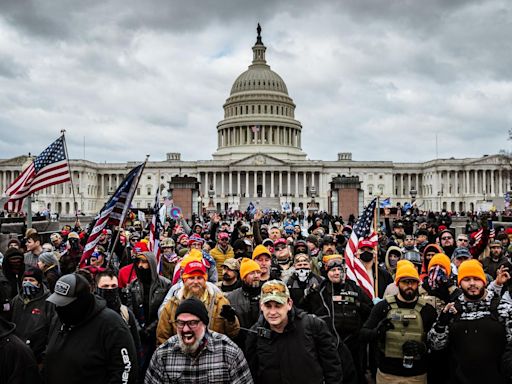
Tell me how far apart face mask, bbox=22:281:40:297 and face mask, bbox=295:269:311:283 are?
2.96 metres

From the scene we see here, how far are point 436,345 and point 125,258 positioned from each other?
24.0 feet

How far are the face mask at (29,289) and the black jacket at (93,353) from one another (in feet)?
5.17

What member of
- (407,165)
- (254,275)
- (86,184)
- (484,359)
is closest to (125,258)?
(254,275)

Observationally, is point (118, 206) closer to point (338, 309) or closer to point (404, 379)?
point (338, 309)

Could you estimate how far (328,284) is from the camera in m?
6.43

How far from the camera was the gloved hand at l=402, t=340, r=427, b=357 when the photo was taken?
5.40 meters

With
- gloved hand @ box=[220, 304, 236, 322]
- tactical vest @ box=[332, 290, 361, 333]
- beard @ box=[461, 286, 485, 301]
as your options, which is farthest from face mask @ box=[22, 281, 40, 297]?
beard @ box=[461, 286, 485, 301]

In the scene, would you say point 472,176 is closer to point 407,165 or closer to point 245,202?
point 407,165

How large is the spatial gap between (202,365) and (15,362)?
1326 millimetres

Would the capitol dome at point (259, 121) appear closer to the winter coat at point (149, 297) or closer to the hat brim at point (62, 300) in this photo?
the winter coat at point (149, 297)

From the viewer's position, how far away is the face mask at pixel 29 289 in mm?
5727

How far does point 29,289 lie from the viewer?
574 centimetres

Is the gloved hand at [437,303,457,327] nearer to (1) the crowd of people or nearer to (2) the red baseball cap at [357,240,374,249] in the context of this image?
(1) the crowd of people

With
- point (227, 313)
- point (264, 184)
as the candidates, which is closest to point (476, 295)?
point (227, 313)
